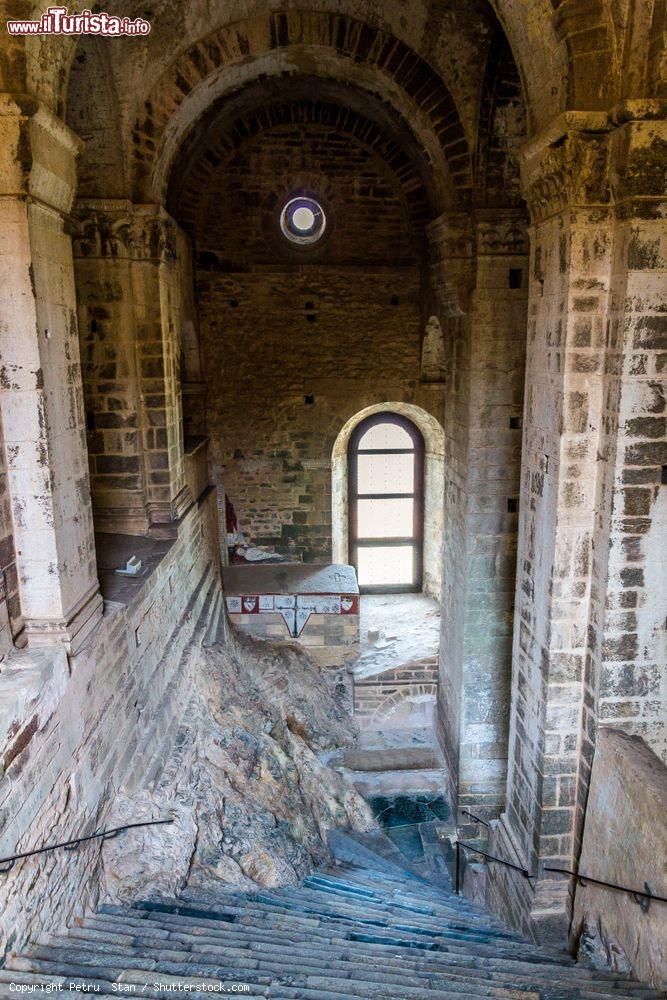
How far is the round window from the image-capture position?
29.0 ft

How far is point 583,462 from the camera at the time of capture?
13.1 ft

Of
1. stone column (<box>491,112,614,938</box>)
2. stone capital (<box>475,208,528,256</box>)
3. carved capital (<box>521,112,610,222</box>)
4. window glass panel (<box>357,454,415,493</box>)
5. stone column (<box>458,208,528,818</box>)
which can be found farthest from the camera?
window glass panel (<box>357,454,415,493</box>)

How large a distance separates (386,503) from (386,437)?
963mm

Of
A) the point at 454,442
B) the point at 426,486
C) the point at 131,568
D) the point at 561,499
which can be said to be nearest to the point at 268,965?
the point at 561,499

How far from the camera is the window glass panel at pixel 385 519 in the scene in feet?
33.5

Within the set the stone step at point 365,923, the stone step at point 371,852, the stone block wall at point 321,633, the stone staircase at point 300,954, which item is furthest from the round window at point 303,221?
the stone step at point 365,923

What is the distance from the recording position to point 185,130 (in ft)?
20.7

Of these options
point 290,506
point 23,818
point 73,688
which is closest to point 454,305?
point 290,506

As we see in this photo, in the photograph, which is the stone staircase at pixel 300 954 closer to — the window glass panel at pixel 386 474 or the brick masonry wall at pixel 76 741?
the brick masonry wall at pixel 76 741

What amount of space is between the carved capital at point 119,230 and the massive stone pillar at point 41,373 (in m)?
2.15

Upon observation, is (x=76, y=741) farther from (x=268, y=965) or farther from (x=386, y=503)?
(x=386, y=503)

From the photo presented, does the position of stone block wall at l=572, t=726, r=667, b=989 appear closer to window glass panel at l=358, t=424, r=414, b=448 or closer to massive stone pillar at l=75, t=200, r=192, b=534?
massive stone pillar at l=75, t=200, r=192, b=534

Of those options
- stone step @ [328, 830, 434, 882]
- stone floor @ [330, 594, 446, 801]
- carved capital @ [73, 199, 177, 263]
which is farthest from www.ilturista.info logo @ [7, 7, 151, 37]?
stone floor @ [330, 594, 446, 801]

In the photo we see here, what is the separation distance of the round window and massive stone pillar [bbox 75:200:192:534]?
2870 millimetres
